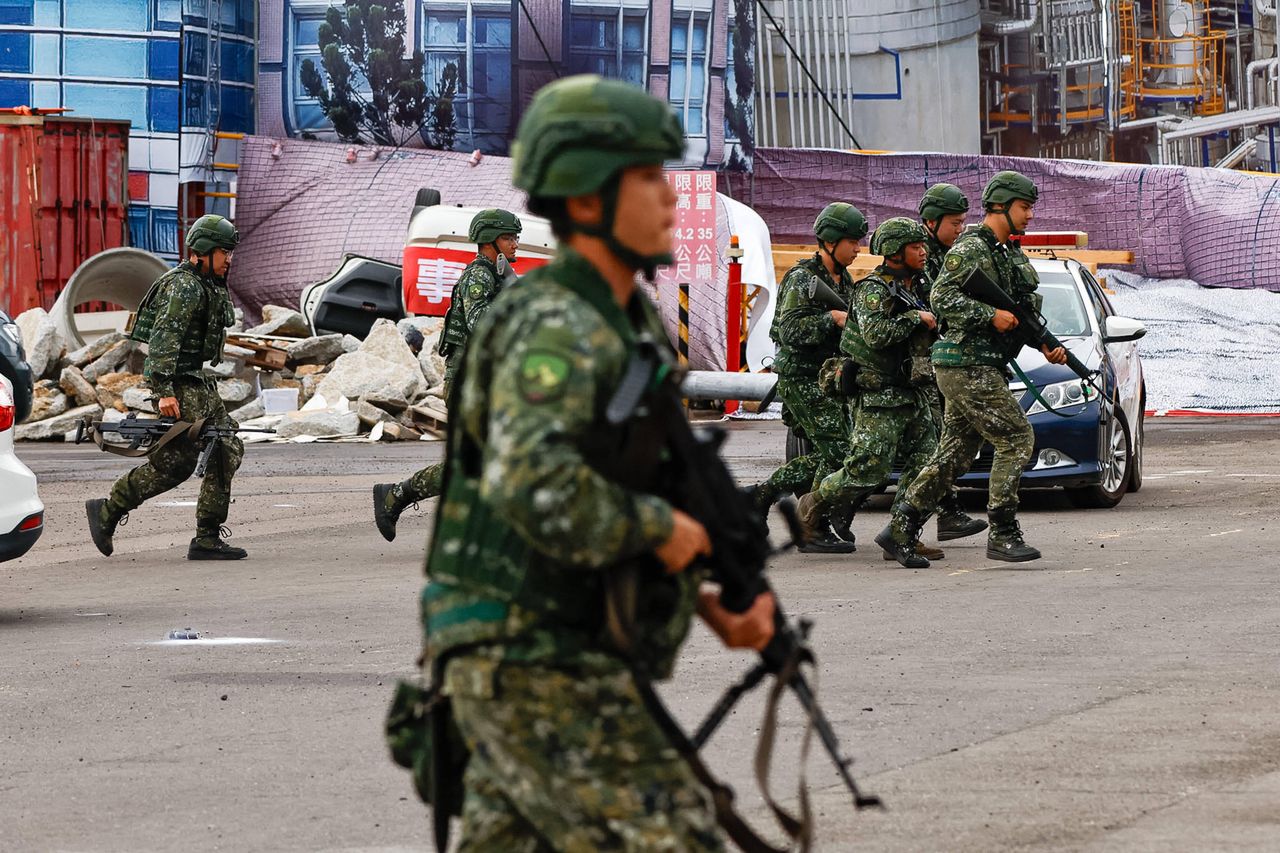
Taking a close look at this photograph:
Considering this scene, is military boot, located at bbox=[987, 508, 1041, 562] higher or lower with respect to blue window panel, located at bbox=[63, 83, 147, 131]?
lower

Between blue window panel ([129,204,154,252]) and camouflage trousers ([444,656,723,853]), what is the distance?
27368 mm

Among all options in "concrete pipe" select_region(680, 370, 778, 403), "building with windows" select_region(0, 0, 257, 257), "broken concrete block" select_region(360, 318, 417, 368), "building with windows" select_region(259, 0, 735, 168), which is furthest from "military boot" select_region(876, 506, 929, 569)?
"building with windows" select_region(0, 0, 257, 257)

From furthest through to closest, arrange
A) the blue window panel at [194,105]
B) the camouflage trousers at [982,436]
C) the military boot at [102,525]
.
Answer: the blue window panel at [194,105]
the military boot at [102,525]
the camouflage trousers at [982,436]

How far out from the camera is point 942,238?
10922mm

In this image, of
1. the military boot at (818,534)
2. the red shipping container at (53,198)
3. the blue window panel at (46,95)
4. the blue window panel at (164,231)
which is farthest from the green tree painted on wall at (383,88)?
the military boot at (818,534)

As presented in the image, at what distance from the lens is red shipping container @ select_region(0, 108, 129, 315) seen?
2588 cm

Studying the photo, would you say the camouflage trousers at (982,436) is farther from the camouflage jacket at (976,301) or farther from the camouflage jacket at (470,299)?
the camouflage jacket at (470,299)

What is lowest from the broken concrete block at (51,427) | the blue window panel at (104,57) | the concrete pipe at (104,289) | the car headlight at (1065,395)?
the broken concrete block at (51,427)

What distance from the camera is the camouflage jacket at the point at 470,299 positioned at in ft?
37.5

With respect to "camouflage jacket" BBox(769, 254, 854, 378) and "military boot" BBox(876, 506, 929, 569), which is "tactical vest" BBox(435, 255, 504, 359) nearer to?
"camouflage jacket" BBox(769, 254, 854, 378)

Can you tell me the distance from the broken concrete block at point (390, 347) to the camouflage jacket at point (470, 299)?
11.0m

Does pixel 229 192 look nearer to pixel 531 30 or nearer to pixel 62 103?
pixel 62 103

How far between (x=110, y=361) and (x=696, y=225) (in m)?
6.45

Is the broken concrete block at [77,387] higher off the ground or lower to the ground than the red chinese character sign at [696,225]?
lower
